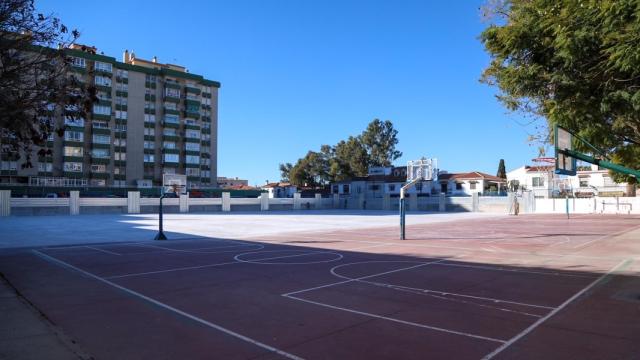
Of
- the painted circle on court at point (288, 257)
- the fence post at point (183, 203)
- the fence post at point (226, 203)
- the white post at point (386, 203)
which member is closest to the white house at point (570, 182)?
the white post at point (386, 203)

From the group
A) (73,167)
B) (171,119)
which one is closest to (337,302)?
(73,167)

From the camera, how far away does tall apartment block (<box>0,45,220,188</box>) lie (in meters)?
81.6

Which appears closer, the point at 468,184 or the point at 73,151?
the point at 73,151

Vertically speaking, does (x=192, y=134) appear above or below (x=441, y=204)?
above

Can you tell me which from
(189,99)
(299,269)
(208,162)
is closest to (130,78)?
(189,99)

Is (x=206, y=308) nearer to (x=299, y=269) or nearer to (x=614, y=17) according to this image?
(x=299, y=269)

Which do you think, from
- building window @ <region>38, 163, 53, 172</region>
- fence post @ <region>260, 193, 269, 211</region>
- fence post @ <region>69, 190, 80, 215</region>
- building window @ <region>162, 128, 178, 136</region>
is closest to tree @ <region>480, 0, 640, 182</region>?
fence post @ <region>69, 190, 80, 215</region>

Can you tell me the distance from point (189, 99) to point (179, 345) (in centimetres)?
9778

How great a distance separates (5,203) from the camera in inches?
1507

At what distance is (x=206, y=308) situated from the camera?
8539 millimetres

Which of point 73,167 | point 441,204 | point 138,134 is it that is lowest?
point 441,204

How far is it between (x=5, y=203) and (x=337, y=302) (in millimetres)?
38508

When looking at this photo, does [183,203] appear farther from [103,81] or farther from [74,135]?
[103,81]

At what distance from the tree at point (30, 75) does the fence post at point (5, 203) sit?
35097 millimetres
